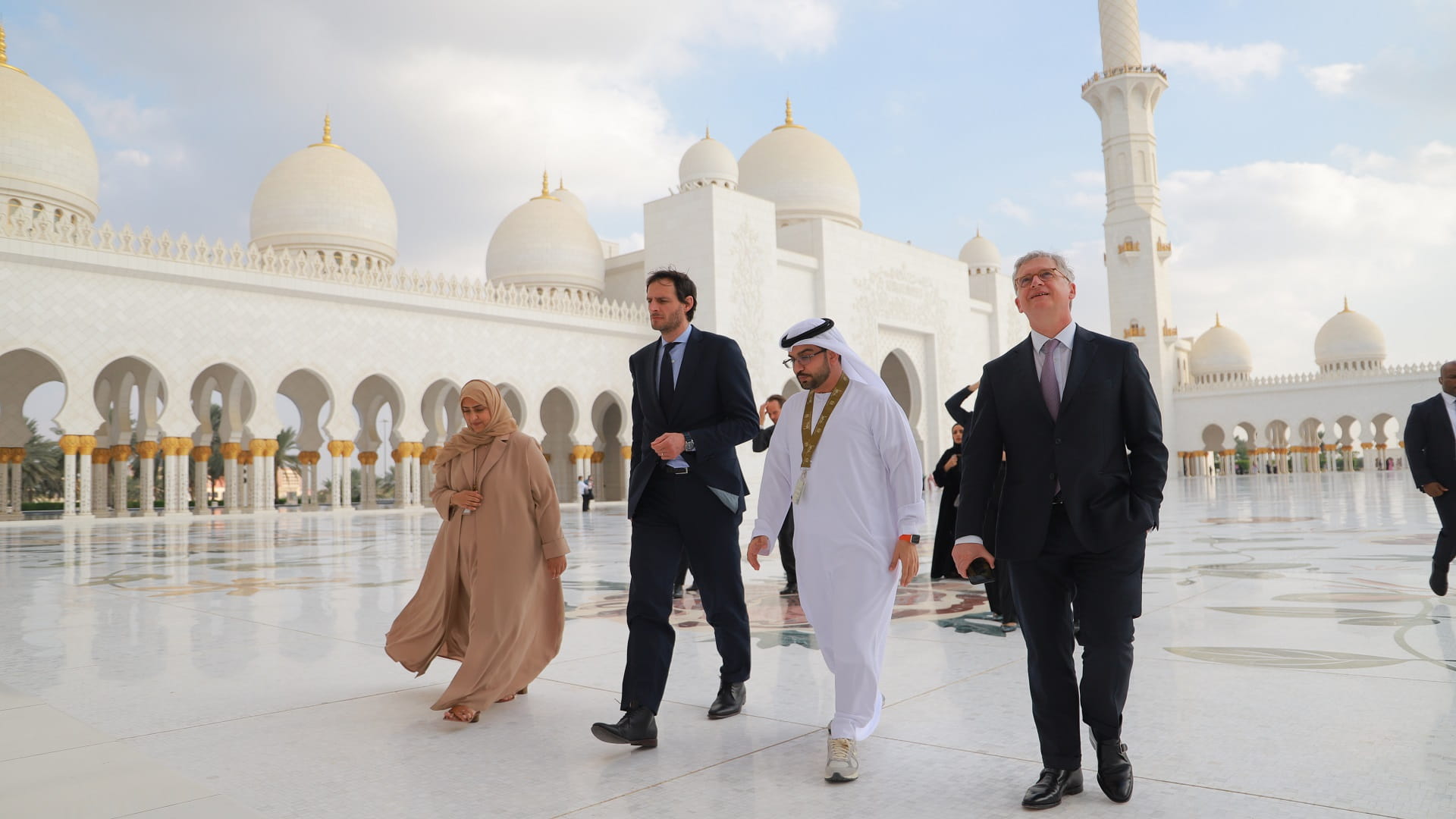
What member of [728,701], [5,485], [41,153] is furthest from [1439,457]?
[5,485]

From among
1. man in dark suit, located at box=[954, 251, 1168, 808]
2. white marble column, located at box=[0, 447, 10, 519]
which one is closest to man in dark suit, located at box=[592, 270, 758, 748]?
man in dark suit, located at box=[954, 251, 1168, 808]

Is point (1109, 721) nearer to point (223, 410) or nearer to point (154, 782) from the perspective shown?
point (154, 782)

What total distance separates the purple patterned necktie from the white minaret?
29216mm

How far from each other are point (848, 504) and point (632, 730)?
65 centimetres

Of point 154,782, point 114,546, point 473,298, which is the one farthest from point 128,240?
point 154,782

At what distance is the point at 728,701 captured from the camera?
2.23 m

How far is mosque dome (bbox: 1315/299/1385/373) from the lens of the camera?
32188 millimetres

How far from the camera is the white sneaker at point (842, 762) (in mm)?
1713

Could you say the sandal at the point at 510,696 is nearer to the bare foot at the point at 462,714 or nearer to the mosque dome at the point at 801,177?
the bare foot at the point at 462,714

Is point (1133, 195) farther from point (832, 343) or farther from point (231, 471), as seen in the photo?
point (832, 343)

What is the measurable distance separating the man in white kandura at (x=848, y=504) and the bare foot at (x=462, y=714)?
75 cm

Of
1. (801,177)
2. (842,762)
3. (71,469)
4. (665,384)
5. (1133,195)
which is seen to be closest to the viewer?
(842,762)

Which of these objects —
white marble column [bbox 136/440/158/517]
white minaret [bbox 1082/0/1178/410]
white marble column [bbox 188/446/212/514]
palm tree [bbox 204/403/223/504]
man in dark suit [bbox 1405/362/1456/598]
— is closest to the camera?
man in dark suit [bbox 1405/362/1456/598]

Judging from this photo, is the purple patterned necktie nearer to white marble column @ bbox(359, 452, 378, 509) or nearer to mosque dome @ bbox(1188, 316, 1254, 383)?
white marble column @ bbox(359, 452, 378, 509)
